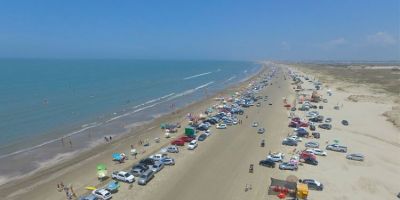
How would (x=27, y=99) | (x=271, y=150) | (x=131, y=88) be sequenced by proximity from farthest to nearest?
(x=131, y=88) → (x=27, y=99) → (x=271, y=150)

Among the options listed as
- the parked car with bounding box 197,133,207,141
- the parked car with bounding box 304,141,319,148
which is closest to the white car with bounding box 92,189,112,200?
the parked car with bounding box 197,133,207,141

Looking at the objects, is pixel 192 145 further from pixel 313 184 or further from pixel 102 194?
pixel 313 184

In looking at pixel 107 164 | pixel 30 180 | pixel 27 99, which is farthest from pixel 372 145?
pixel 27 99

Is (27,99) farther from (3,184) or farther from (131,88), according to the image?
(3,184)

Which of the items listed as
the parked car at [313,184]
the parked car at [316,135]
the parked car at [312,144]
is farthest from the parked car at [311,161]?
the parked car at [316,135]

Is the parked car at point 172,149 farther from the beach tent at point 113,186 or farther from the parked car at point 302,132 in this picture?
the parked car at point 302,132

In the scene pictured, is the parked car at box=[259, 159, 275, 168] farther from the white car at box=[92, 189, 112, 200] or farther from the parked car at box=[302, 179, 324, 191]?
the white car at box=[92, 189, 112, 200]

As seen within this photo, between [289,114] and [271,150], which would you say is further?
[289,114]
